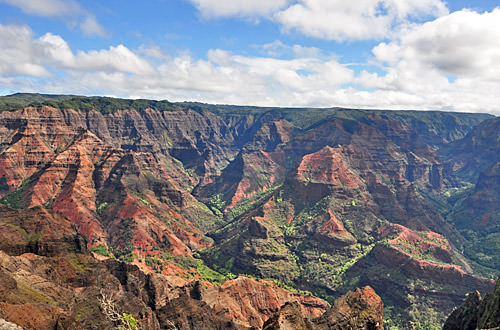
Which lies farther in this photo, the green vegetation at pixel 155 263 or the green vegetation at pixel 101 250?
the green vegetation at pixel 101 250

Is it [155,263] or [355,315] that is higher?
[355,315]

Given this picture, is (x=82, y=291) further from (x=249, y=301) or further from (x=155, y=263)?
(x=155, y=263)

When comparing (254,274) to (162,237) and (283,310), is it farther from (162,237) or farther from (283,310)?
(283,310)

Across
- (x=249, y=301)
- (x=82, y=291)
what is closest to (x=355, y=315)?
(x=82, y=291)

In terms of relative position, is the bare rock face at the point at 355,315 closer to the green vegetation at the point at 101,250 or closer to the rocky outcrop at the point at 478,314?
the rocky outcrop at the point at 478,314

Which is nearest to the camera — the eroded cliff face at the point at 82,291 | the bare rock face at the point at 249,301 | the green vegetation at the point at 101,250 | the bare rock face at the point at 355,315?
the eroded cliff face at the point at 82,291

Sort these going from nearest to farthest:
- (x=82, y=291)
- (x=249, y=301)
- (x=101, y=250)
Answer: (x=82, y=291) → (x=249, y=301) → (x=101, y=250)

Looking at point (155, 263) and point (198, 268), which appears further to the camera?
point (198, 268)

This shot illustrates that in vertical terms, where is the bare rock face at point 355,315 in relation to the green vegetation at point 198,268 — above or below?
above

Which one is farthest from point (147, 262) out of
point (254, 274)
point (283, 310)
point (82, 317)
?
point (283, 310)

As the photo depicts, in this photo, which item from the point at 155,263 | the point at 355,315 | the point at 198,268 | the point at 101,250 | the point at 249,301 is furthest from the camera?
the point at 198,268

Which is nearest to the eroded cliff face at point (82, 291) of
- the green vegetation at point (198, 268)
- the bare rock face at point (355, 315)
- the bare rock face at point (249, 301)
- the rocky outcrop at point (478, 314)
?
the bare rock face at point (249, 301)

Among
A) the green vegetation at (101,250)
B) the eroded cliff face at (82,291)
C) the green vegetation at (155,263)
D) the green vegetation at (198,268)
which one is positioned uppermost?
the eroded cliff face at (82,291)
